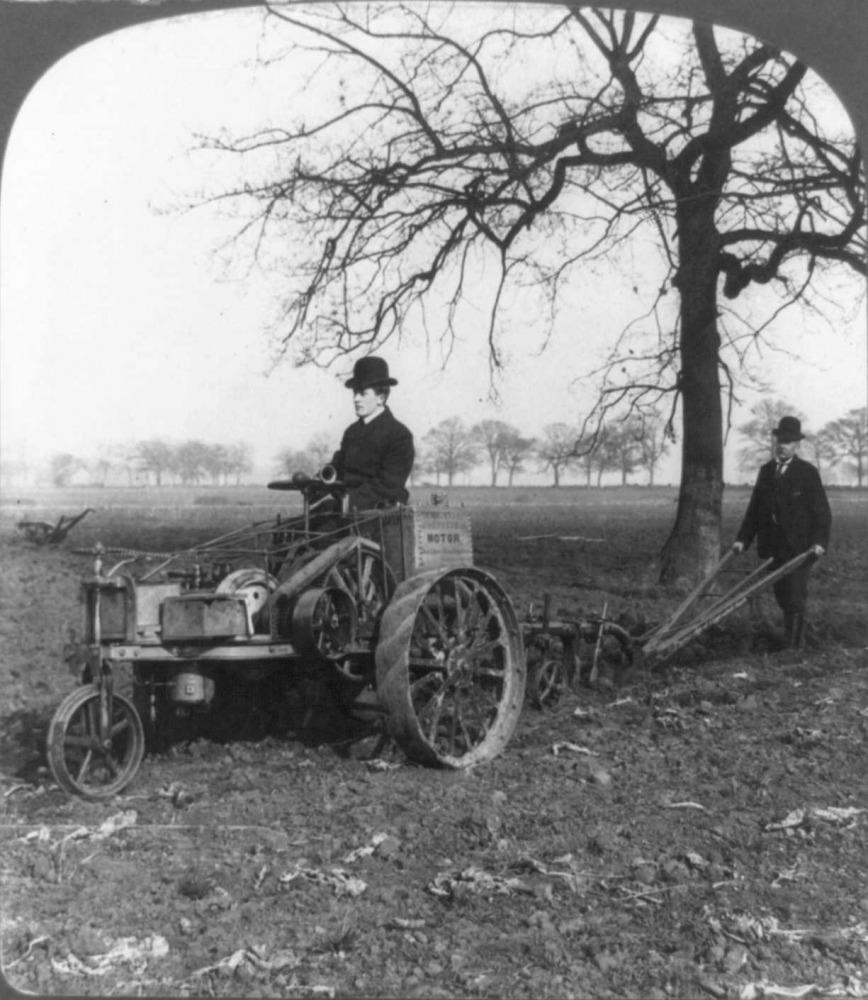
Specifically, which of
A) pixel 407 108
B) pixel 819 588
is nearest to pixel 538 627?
pixel 407 108

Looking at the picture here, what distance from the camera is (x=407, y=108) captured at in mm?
6621

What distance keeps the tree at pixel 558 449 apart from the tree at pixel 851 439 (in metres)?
2.04

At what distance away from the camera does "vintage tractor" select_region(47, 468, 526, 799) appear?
5.26 m

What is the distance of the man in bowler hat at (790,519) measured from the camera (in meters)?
8.20

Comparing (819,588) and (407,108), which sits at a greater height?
(407,108)

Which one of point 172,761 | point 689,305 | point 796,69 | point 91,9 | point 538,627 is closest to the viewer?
point 91,9

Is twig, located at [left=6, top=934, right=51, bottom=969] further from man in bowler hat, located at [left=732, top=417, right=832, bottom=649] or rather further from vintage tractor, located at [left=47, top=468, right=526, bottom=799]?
man in bowler hat, located at [left=732, top=417, right=832, bottom=649]

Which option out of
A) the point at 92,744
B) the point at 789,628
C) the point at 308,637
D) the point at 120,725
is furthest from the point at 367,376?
the point at 789,628

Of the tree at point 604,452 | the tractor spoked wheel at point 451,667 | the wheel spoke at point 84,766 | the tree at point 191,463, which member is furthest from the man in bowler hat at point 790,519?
the wheel spoke at point 84,766

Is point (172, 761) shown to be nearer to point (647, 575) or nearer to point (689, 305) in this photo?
point (689, 305)

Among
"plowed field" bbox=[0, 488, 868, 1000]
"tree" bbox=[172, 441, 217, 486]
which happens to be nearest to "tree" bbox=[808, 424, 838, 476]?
"plowed field" bbox=[0, 488, 868, 1000]

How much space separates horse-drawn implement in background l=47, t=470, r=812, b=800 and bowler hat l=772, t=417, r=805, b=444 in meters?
2.65

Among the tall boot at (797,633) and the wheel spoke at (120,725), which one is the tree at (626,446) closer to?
the tall boot at (797,633)

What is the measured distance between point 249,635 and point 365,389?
1746 millimetres
